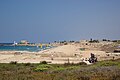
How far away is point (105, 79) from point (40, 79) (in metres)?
3.23

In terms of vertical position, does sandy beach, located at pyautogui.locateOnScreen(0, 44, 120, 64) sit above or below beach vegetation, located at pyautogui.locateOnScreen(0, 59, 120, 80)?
above

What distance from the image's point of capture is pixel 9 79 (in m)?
13.8

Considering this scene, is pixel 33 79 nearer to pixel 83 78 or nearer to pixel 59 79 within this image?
pixel 59 79

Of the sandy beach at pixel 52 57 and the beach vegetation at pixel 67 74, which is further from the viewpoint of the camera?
the sandy beach at pixel 52 57

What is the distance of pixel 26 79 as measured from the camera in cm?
1365

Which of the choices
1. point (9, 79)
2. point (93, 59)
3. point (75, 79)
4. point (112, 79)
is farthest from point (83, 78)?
point (93, 59)

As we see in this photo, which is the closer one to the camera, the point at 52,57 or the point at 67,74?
the point at 67,74

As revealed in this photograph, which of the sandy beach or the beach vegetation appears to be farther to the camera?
the sandy beach

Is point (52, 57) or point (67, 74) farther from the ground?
point (52, 57)

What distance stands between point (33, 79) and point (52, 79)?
96cm

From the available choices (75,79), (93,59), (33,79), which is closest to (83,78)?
(75,79)

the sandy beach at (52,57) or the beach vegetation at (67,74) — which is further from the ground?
the sandy beach at (52,57)

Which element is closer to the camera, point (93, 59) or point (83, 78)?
point (83, 78)

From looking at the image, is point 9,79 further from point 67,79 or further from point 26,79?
point 67,79
